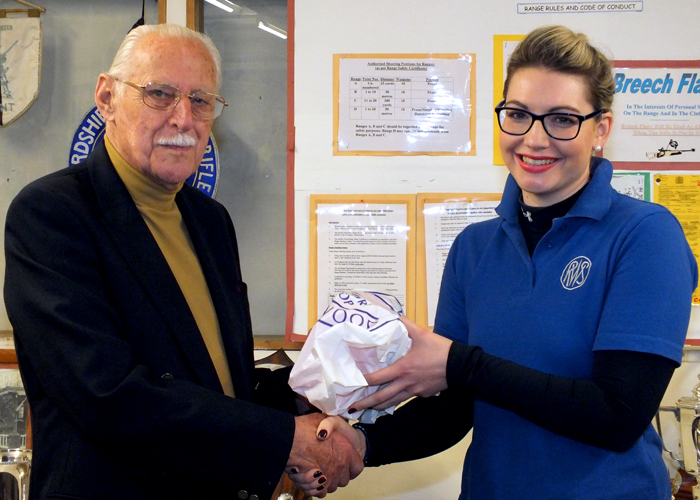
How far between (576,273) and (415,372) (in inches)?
15.1

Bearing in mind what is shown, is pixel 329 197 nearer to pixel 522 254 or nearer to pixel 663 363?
pixel 522 254

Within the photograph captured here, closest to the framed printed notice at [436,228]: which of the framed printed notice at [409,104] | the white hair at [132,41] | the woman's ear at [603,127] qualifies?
the framed printed notice at [409,104]

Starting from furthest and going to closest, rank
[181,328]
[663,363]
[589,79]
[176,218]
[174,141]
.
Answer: [176,218], [174,141], [181,328], [589,79], [663,363]

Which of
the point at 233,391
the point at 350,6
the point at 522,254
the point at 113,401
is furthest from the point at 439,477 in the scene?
the point at 350,6

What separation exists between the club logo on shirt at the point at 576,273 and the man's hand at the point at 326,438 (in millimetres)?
631

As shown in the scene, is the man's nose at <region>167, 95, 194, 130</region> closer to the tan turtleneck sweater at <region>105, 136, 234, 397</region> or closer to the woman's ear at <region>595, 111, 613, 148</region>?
the tan turtleneck sweater at <region>105, 136, 234, 397</region>

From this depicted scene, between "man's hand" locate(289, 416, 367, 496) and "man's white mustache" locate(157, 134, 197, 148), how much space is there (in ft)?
2.41

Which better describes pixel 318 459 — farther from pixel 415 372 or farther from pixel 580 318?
pixel 580 318

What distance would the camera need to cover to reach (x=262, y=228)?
247cm

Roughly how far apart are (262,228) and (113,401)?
4.52 feet

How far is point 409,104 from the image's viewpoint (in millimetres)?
2195

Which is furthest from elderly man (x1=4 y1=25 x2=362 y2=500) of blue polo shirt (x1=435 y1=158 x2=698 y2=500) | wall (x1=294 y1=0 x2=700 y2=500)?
wall (x1=294 y1=0 x2=700 y2=500)

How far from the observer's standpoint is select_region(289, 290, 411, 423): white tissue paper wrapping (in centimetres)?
129

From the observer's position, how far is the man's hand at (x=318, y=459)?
1.34 m
